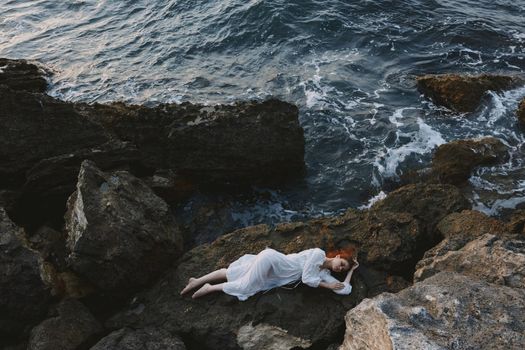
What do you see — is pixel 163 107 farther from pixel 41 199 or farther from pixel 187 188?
pixel 41 199

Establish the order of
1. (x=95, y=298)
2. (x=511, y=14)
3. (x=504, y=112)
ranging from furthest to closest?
(x=511, y=14) < (x=504, y=112) < (x=95, y=298)

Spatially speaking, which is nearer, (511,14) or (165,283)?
(165,283)

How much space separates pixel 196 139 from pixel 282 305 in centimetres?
535

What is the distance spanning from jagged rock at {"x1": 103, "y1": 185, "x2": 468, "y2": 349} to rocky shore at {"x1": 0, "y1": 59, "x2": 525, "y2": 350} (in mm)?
25

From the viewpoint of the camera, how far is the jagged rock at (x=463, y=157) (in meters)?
11.7

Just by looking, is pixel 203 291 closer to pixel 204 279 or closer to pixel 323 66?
pixel 204 279

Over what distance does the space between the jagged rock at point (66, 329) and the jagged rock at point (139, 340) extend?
494 millimetres

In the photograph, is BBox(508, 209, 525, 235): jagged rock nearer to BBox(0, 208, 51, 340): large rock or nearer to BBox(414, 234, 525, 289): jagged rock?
BBox(414, 234, 525, 289): jagged rock

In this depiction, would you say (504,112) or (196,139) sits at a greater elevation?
(196,139)

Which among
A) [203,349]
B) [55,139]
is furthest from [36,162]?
[203,349]

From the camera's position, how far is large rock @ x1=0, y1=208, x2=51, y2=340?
7.52 metres

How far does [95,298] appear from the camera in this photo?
8453 millimetres

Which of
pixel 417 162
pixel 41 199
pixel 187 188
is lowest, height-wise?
pixel 417 162

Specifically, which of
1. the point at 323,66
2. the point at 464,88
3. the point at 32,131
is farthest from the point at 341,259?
the point at 323,66
